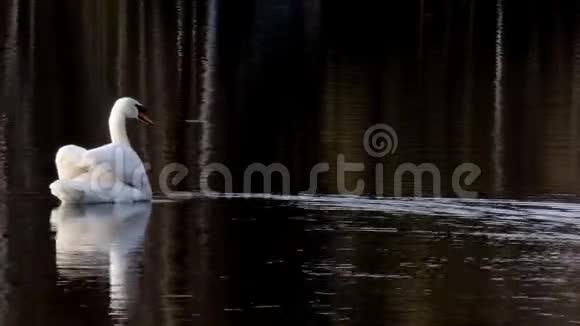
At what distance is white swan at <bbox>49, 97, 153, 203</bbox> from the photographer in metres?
15.9

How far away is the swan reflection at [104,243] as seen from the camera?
1219 centimetres

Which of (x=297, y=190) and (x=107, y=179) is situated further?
(x=297, y=190)

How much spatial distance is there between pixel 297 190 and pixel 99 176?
2019 mm

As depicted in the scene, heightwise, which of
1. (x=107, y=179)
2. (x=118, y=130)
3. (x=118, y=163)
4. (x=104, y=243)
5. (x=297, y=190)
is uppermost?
(x=118, y=130)

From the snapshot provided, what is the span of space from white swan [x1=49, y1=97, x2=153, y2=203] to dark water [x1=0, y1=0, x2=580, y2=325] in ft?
0.51

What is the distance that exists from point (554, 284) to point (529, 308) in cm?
90

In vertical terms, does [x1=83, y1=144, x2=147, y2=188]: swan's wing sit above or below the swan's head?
below

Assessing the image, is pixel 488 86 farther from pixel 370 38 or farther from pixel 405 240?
pixel 405 240

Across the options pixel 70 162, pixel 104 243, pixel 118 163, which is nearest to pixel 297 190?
pixel 118 163

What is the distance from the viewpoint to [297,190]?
1683 cm

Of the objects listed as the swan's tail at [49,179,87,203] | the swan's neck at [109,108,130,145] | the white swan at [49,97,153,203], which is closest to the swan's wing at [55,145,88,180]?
the white swan at [49,97,153,203]

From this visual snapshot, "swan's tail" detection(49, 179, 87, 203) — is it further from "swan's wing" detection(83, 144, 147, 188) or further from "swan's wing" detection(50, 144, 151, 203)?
"swan's wing" detection(83, 144, 147, 188)

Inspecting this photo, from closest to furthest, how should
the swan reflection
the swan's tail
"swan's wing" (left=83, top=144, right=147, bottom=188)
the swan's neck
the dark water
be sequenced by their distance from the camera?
the dark water < the swan reflection < the swan's tail < "swan's wing" (left=83, top=144, right=147, bottom=188) < the swan's neck

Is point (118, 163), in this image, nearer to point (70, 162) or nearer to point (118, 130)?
point (70, 162)
